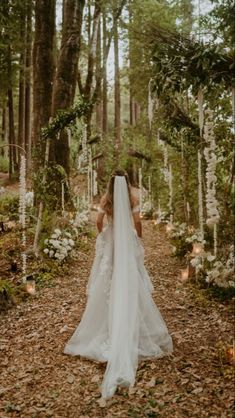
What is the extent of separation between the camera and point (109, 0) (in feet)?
50.7

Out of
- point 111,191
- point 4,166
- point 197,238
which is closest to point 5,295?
point 111,191

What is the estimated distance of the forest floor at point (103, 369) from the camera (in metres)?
3.80

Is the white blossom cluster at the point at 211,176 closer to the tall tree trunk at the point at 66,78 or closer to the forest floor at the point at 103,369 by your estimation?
the forest floor at the point at 103,369

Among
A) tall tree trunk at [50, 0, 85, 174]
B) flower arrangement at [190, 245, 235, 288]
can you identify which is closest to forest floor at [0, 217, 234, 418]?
flower arrangement at [190, 245, 235, 288]

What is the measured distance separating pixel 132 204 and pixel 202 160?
240 cm

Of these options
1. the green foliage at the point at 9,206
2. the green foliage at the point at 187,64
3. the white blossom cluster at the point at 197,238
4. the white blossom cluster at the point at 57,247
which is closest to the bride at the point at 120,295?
the green foliage at the point at 187,64

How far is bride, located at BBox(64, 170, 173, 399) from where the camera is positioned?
4.66 metres

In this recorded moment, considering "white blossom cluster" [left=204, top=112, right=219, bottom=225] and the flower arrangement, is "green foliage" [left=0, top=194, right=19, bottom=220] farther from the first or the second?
"white blossom cluster" [left=204, top=112, right=219, bottom=225]

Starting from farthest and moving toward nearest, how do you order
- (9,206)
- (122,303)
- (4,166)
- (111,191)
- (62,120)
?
(4,166)
(9,206)
(62,120)
(111,191)
(122,303)

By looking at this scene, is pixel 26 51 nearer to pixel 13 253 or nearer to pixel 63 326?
pixel 13 253

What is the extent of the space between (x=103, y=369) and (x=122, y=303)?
709 millimetres

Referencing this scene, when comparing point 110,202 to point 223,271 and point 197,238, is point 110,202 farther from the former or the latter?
point 197,238

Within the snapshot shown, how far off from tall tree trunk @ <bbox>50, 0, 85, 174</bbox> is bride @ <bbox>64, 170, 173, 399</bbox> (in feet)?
18.9

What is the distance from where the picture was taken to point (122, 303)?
468 centimetres
